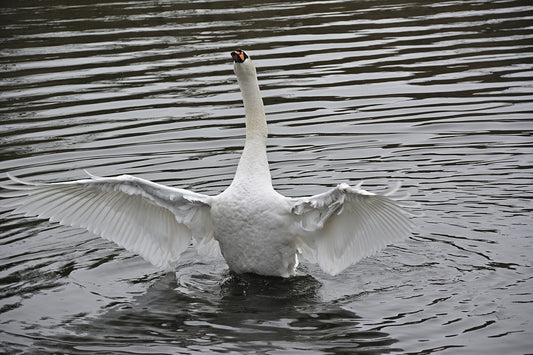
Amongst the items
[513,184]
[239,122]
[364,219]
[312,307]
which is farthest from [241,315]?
[239,122]

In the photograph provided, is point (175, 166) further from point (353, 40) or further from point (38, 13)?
point (38, 13)

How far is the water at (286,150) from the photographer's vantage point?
8555 millimetres

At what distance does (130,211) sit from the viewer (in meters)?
9.87

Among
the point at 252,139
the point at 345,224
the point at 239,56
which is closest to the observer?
the point at 345,224

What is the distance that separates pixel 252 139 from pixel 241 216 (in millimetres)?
921

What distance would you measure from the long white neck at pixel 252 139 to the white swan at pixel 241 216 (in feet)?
0.03

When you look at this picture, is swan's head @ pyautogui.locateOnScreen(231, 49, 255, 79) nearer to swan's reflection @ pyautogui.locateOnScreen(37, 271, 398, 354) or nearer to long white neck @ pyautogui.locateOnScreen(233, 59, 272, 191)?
long white neck @ pyautogui.locateOnScreen(233, 59, 272, 191)

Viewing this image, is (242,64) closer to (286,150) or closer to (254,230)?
(254,230)

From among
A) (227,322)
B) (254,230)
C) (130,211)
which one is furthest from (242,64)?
(227,322)

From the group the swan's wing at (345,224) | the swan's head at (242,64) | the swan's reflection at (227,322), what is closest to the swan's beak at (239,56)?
the swan's head at (242,64)

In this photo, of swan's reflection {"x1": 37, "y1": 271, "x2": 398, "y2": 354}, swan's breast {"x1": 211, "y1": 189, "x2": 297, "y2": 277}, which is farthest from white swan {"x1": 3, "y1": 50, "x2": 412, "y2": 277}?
swan's reflection {"x1": 37, "y1": 271, "x2": 398, "y2": 354}

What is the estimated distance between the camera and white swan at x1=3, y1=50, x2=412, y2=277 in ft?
29.4

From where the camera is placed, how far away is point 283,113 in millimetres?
15297

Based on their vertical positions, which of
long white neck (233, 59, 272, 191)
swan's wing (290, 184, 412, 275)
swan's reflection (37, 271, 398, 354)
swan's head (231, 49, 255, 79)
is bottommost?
swan's reflection (37, 271, 398, 354)
